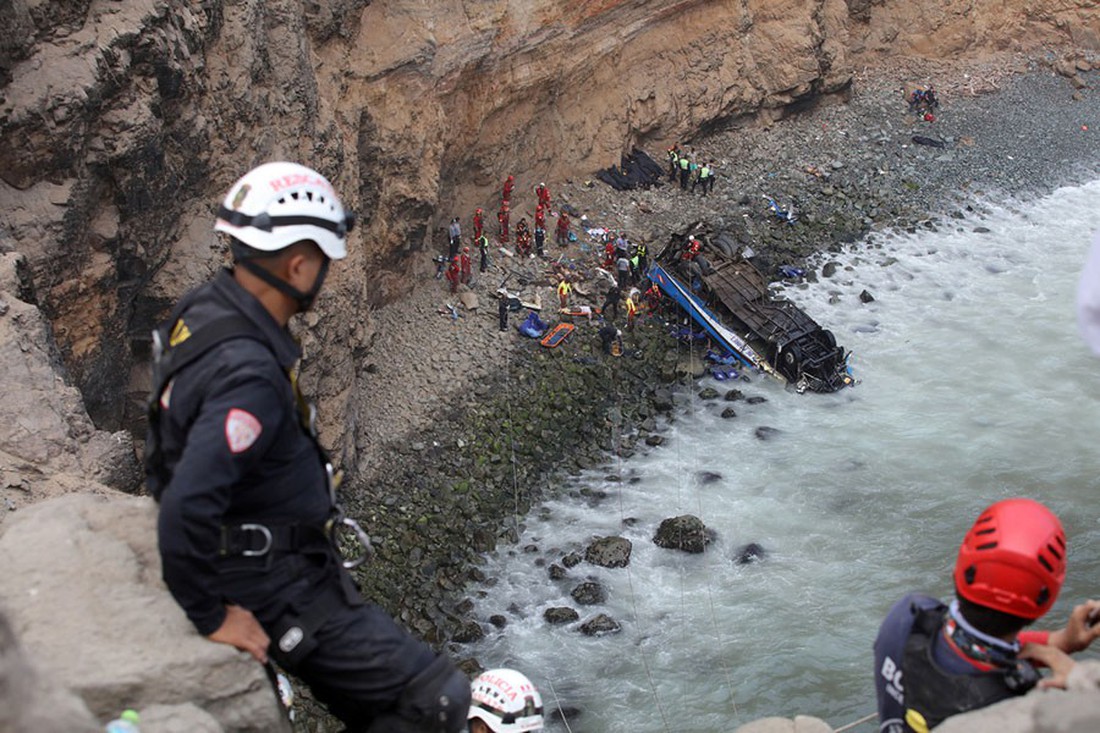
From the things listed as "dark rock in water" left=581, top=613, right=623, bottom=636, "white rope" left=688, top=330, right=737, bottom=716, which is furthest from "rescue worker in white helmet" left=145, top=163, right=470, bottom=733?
"dark rock in water" left=581, top=613, right=623, bottom=636

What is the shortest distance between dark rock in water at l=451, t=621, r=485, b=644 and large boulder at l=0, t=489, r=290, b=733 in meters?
9.59

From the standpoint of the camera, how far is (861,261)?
23.6 meters

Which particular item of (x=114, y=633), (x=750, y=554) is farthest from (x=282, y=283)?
(x=750, y=554)

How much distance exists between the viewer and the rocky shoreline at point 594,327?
15.1 metres

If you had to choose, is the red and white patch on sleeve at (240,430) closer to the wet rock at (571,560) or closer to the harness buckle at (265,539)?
the harness buckle at (265,539)

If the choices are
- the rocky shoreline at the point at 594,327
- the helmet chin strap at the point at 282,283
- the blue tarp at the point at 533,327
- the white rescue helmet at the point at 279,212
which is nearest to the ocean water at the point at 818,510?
the rocky shoreline at the point at 594,327

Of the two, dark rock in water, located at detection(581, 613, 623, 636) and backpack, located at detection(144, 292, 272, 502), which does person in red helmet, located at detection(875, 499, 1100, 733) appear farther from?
dark rock in water, located at detection(581, 613, 623, 636)

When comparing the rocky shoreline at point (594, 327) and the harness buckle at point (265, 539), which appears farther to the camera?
the rocky shoreline at point (594, 327)

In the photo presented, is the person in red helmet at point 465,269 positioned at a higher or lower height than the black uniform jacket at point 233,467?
lower

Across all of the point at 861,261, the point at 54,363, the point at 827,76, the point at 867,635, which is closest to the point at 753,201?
the point at 861,261

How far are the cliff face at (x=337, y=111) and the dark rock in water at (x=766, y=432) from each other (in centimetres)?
652

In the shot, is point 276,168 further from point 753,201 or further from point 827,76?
point 827,76

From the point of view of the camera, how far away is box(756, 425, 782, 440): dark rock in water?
17844mm

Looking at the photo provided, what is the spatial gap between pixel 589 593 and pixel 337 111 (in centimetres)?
812
